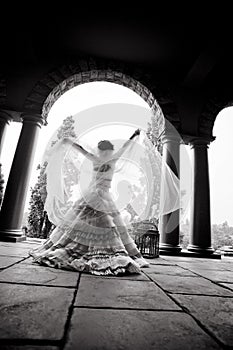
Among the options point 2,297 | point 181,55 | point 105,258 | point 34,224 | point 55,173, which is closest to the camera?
point 2,297

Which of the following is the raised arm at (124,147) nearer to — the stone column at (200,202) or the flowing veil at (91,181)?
the flowing veil at (91,181)

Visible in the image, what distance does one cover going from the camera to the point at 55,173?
8.59ft

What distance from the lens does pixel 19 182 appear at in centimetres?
409

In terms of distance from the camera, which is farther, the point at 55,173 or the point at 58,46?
the point at 58,46

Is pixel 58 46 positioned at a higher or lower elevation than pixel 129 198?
higher

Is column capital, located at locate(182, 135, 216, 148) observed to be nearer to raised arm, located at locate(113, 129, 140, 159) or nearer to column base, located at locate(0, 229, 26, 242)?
raised arm, located at locate(113, 129, 140, 159)

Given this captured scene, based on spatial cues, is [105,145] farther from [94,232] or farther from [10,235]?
[10,235]

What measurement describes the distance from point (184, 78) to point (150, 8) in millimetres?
1884

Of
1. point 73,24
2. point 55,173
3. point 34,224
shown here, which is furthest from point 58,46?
point 34,224

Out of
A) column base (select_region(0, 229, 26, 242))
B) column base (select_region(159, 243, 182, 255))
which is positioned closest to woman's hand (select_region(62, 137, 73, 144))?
column base (select_region(0, 229, 26, 242))

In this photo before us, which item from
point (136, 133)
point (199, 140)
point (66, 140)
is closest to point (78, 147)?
point (66, 140)

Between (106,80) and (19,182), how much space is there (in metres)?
3.47

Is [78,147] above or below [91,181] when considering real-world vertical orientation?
above

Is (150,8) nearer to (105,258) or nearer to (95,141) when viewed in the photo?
(95,141)
